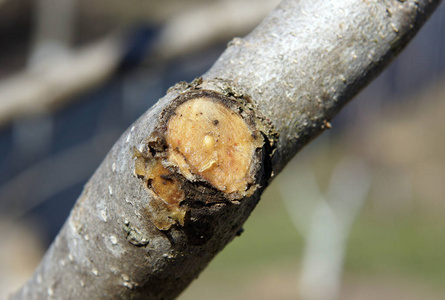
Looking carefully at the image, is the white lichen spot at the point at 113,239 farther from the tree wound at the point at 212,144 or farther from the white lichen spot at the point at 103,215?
the tree wound at the point at 212,144

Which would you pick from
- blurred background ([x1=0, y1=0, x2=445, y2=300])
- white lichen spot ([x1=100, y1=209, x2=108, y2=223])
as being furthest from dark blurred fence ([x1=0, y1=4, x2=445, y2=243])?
white lichen spot ([x1=100, y1=209, x2=108, y2=223])

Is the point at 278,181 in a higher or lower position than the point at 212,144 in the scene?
higher

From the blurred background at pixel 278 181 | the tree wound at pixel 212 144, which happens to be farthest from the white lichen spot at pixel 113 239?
the blurred background at pixel 278 181

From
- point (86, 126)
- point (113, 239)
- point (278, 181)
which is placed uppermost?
point (86, 126)

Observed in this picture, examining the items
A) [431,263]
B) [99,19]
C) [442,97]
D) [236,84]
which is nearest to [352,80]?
[236,84]

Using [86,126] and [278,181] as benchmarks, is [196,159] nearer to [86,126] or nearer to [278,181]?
[86,126]

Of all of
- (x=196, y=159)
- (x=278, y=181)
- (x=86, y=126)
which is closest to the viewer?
(x=196, y=159)

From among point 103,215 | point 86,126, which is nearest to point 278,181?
point 86,126

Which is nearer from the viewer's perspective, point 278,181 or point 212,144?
point 212,144
